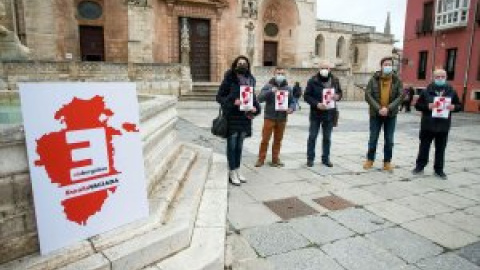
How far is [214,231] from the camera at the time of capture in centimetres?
342

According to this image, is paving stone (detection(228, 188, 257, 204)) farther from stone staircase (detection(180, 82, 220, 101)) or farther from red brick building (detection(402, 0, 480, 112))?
red brick building (detection(402, 0, 480, 112))

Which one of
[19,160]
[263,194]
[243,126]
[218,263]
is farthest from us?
[243,126]

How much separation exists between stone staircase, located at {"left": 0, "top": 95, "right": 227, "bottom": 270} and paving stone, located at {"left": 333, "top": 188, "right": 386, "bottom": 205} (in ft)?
5.67

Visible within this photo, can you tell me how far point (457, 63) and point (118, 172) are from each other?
79.0 feet

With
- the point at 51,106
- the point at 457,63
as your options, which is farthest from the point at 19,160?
the point at 457,63

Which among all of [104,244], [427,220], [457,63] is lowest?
[427,220]

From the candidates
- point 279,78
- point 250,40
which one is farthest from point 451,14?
point 279,78

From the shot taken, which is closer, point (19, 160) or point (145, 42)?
point (19, 160)

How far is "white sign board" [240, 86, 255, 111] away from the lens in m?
5.10

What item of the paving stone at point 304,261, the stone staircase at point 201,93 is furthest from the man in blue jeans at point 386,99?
the stone staircase at point 201,93

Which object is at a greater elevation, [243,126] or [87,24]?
[87,24]

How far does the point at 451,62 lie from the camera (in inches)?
877

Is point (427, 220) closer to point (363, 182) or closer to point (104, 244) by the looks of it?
point (363, 182)

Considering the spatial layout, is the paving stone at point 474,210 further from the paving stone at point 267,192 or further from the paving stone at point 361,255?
the paving stone at point 267,192
